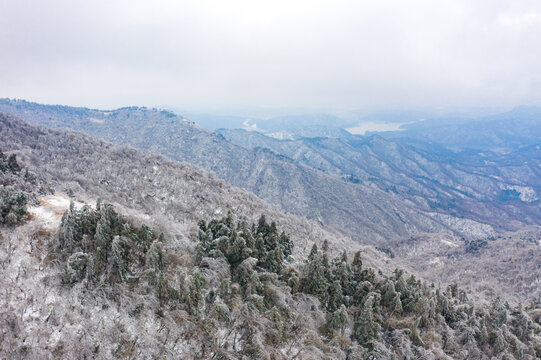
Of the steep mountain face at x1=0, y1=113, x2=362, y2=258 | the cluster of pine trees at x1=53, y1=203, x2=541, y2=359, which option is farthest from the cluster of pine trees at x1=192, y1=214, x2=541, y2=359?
the steep mountain face at x1=0, y1=113, x2=362, y2=258

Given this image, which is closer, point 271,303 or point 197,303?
point 197,303

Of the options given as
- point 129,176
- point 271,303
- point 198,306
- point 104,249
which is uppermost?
point 104,249

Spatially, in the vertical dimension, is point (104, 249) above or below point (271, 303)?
above

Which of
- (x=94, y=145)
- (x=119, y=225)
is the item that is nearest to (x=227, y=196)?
(x=94, y=145)

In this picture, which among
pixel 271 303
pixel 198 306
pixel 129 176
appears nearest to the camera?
pixel 198 306

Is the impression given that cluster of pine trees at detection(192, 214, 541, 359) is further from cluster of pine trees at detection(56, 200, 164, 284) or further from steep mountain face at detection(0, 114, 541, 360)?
cluster of pine trees at detection(56, 200, 164, 284)

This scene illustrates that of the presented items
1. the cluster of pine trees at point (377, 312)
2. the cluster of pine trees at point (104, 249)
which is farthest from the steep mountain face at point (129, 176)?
the cluster of pine trees at point (104, 249)

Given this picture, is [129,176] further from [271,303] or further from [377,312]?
[377,312]

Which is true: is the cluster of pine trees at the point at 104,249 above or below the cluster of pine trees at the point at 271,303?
above

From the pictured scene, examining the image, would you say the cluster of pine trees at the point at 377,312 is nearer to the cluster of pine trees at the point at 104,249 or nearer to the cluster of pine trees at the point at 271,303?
the cluster of pine trees at the point at 271,303

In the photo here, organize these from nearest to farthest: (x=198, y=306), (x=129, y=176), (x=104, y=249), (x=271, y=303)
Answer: (x=198, y=306), (x=104, y=249), (x=271, y=303), (x=129, y=176)

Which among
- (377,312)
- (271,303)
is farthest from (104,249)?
(377,312)

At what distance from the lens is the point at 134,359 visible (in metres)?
15.5

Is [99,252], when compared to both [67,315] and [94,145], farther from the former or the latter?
[94,145]
